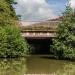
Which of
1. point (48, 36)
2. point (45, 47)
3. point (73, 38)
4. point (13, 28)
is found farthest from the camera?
point (45, 47)

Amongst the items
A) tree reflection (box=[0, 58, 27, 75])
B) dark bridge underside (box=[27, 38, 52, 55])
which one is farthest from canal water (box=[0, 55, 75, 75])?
dark bridge underside (box=[27, 38, 52, 55])

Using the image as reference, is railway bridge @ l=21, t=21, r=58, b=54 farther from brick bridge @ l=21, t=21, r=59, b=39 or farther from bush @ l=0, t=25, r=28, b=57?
bush @ l=0, t=25, r=28, b=57

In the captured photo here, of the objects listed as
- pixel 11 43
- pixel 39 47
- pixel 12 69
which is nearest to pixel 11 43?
pixel 11 43

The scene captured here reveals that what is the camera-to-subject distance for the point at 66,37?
2942cm

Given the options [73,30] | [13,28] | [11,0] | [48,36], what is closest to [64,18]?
[73,30]

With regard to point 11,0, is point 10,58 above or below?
below

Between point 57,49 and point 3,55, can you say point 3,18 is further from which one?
point 57,49

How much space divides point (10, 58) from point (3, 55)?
0.78 metres

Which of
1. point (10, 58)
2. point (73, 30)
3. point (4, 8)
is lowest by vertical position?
point (10, 58)

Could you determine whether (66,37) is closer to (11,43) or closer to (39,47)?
(11,43)

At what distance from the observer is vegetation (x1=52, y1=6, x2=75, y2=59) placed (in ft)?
94.3

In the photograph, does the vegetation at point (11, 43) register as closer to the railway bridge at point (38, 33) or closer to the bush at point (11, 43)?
the bush at point (11, 43)

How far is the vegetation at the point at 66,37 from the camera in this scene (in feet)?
94.3

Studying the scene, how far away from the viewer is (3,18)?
32.2 metres
